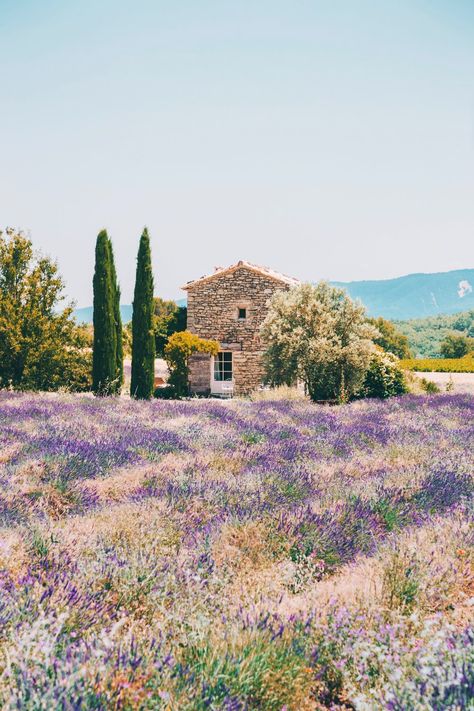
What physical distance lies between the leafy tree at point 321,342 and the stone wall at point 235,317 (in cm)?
685

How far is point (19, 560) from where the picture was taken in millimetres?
2963

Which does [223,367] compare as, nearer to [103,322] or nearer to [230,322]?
[230,322]

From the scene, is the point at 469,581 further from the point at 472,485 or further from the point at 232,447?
the point at 232,447

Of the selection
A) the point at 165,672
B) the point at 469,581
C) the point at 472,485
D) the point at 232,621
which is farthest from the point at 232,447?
the point at 165,672

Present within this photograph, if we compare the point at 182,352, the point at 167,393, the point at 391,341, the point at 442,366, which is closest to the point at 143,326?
the point at 182,352

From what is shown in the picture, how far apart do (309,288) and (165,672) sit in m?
16.3

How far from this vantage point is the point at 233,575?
116 inches

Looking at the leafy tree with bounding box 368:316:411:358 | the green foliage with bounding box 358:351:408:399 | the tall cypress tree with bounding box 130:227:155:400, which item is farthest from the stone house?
the leafy tree with bounding box 368:316:411:358

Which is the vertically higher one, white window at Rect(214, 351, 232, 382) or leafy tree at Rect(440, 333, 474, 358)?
leafy tree at Rect(440, 333, 474, 358)

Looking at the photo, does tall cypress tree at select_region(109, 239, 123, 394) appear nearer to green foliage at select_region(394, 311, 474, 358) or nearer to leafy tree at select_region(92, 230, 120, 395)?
leafy tree at select_region(92, 230, 120, 395)

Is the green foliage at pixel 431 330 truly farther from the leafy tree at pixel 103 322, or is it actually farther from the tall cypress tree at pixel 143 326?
the leafy tree at pixel 103 322

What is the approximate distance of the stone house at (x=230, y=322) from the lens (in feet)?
80.6

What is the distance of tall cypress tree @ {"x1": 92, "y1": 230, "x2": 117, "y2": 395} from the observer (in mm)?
20125

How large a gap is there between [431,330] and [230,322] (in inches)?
6009
